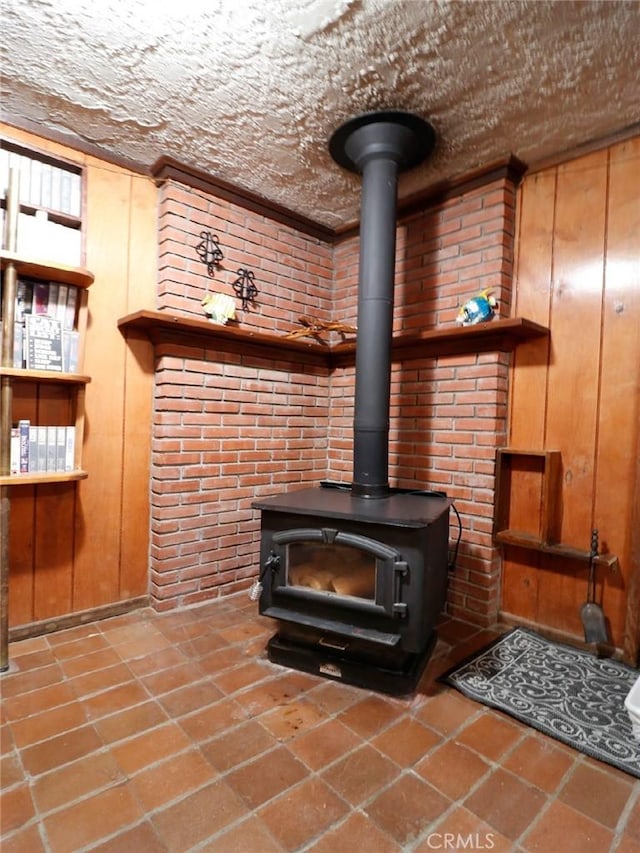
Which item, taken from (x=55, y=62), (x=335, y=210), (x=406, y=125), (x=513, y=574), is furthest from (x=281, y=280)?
(x=513, y=574)

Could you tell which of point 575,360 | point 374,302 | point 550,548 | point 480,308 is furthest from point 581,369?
point 374,302

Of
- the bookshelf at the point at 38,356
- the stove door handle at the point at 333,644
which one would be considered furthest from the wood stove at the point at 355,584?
the bookshelf at the point at 38,356

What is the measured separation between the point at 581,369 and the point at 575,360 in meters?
0.05

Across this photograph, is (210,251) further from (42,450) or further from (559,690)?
(559,690)

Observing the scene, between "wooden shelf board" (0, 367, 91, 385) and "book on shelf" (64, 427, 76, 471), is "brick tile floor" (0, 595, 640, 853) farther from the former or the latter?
"wooden shelf board" (0, 367, 91, 385)

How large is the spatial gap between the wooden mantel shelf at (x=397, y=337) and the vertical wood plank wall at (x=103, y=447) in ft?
0.64

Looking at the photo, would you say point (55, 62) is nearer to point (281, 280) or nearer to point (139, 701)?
point (281, 280)

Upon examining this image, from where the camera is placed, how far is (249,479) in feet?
8.40

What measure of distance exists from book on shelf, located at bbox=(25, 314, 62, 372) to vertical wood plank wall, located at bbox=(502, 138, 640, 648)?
214cm

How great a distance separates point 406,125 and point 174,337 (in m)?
A: 1.44

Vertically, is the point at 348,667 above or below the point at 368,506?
below

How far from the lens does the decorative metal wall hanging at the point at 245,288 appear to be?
97.4 inches

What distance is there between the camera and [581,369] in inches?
78.3

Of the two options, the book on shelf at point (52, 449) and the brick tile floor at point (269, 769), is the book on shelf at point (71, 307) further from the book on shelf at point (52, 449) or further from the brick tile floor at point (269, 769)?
the brick tile floor at point (269, 769)
